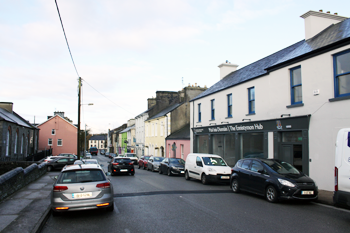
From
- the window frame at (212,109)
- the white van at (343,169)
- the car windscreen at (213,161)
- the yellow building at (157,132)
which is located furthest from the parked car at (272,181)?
the yellow building at (157,132)

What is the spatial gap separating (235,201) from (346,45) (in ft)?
25.8

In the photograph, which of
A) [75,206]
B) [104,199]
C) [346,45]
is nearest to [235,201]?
[104,199]

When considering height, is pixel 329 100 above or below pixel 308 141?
above

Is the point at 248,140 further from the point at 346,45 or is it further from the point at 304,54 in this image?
the point at 346,45

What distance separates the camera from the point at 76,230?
6277mm

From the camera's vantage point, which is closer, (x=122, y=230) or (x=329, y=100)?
(x=122, y=230)

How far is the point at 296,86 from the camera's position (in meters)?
14.0

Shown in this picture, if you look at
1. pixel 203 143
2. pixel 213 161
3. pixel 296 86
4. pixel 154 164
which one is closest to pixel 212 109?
pixel 203 143

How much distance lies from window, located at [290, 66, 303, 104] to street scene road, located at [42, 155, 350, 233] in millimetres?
6024

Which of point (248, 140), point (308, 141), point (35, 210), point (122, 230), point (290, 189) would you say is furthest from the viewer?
point (248, 140)

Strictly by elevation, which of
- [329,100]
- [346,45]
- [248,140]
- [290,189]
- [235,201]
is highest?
[346,45]

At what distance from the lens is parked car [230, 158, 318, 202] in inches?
360

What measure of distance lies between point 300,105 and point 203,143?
12.3 metres

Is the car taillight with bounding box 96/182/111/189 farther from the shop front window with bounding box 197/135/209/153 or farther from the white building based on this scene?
the shop front window with bounding box 197/135/209/153
